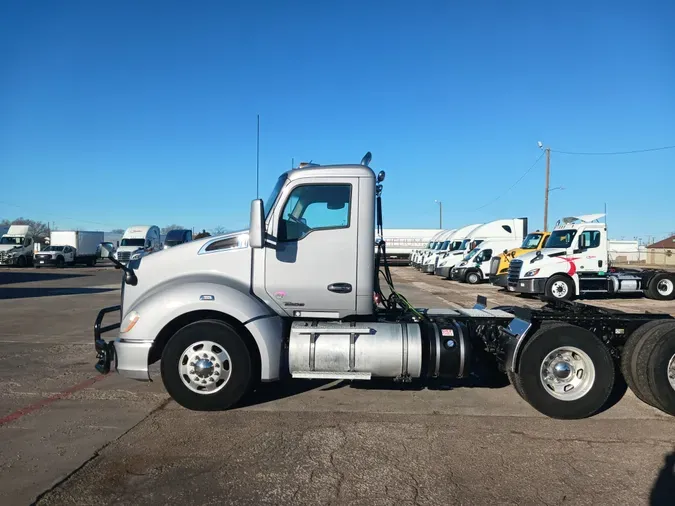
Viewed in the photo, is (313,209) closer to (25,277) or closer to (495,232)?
(25,277)

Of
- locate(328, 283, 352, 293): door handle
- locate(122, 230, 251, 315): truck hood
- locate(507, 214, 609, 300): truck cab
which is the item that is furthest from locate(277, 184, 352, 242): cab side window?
locate(507, 214, 609, 300): truck cab

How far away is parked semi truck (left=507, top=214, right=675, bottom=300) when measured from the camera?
56.7 ft

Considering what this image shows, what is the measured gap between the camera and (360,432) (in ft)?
16.1

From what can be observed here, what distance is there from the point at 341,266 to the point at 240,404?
6.15ft

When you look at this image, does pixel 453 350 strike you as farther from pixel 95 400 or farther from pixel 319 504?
pixel 95 400

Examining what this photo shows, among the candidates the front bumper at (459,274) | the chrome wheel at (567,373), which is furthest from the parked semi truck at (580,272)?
the chrome wheel at (567,373)

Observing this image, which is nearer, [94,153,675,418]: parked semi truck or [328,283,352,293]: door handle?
[94,153,675,418]: parked semi truck

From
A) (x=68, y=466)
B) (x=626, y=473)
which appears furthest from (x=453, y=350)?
(x=68, y=466)

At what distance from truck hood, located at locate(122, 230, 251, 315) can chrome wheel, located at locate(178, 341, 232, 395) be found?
2.43 feet

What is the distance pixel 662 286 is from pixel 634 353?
14.9m

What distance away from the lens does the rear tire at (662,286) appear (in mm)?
17938

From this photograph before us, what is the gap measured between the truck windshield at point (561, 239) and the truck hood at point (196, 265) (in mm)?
14855

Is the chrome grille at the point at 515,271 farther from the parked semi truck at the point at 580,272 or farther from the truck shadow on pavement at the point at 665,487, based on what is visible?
the truck shadow on pavement at the point at 665,487

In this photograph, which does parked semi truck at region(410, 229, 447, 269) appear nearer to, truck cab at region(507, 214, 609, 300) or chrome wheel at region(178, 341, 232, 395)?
truck cab at region(507, 214, 609, 300)
